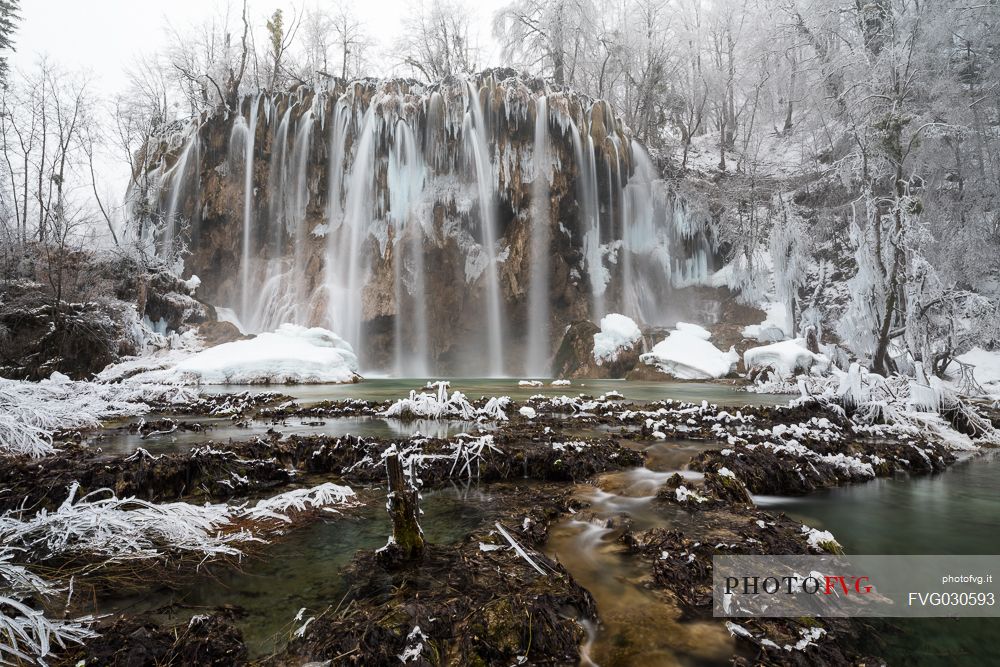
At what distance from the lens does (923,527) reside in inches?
141

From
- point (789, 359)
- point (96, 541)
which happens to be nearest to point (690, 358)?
point (789, 359)

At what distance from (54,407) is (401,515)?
6.53 meters

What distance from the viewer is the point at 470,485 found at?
4180 millimetres

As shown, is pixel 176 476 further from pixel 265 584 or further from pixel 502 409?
pixel 502 409

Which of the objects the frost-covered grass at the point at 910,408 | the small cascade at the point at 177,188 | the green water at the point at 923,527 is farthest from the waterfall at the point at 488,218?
the green water at the point at 923,527

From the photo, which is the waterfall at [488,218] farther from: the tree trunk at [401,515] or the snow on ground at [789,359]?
the tree trunk at [401,515]

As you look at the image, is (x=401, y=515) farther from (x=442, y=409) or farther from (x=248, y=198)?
(x=248, y=198)

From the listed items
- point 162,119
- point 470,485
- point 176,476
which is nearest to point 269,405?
point 176,476

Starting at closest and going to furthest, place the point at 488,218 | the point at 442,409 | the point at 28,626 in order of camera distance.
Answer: the point at 28,626, the point at 442,409, the point at 488,218

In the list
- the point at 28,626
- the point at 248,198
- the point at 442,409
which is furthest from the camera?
the point at 248,198

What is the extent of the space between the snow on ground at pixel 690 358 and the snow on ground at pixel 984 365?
6.87 meters

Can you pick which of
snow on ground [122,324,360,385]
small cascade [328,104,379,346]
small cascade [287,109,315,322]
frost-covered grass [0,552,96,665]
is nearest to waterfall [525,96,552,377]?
small cascade [328,104,379,346]

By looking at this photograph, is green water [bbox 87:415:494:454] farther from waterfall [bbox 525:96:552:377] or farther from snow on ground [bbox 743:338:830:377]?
waterfall [bbox 525:96:552:377]

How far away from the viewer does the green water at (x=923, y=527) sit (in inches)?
78.3
